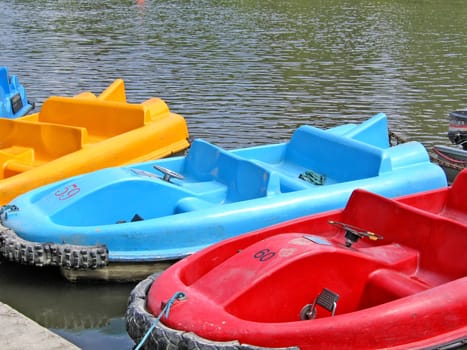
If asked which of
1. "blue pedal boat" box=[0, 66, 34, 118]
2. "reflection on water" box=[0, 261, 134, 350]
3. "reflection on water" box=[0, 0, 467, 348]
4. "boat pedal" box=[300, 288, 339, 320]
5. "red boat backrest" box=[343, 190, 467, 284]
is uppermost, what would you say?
"red boat backrest" box=[343, 190, 467, 284]

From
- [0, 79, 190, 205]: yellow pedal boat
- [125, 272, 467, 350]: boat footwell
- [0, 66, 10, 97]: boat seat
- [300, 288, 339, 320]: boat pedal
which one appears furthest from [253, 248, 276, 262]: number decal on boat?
[0, 66, 10, 97]: boat seat

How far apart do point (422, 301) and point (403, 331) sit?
22cm

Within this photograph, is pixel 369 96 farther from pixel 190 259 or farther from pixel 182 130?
pixel 190 259

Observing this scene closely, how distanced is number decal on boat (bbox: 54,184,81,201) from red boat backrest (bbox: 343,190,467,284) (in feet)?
8.23

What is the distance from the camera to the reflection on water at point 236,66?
1280cm

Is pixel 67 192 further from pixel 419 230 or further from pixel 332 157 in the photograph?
pixel 419 230

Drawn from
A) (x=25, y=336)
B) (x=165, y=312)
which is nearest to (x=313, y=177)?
(x=165, y=312)

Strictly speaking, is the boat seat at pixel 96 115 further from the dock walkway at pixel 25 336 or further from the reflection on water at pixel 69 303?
the dock walkway at pixel 25 336

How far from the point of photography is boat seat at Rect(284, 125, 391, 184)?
26.1 ft

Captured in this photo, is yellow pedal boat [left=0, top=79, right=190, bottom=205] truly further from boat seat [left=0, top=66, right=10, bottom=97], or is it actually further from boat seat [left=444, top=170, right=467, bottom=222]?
boat seat [left=444, top=170, right=467, bottom=222]

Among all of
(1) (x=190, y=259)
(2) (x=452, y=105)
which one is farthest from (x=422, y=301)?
(2) (x=452, y=105)

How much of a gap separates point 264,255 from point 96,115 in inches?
211

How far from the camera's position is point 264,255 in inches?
204

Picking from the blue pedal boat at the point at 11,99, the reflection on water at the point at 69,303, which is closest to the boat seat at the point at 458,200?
the reflection on water at the point at 69,303
